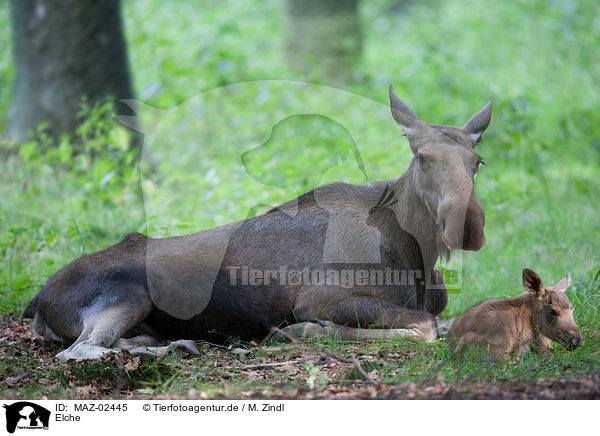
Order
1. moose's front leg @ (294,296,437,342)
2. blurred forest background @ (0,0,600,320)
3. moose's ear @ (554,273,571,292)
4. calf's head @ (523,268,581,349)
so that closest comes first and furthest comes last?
calf's head @ (523,268,581,349), moose's ear @ (554,273,571,292), moose's front leg @ (294,296,437,342), blurred forest background @ (0,0,600,320)

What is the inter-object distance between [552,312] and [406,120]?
1.82 meters

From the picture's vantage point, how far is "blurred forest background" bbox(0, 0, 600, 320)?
826 centimetres

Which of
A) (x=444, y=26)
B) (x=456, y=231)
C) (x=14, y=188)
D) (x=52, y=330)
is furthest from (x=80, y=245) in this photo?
(x=444, y=26)

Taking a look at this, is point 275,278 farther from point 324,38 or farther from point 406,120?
point 324,38

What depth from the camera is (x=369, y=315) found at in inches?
228

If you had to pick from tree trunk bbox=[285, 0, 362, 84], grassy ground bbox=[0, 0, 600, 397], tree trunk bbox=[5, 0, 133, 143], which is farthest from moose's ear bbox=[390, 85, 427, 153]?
tree trunk bbox=[285, 0, 362, 84]

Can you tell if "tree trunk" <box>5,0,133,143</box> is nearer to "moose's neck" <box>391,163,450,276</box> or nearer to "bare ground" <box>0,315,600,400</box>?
"bare ground" <box>0,315,600,400</box>

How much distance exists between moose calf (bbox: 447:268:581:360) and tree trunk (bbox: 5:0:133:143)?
793 cm

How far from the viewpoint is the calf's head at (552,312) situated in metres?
5.24

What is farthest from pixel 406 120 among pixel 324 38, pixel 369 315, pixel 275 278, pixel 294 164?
pixel 324 38

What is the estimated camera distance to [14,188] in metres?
10.0

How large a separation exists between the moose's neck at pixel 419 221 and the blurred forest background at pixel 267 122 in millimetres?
1025

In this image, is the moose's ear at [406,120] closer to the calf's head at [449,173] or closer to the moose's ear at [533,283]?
the calf's head at [449,173]

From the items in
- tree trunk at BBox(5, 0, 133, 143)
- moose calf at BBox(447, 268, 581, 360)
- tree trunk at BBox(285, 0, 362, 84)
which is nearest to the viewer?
moose calf at BBox(447, 268, 581, 360)
